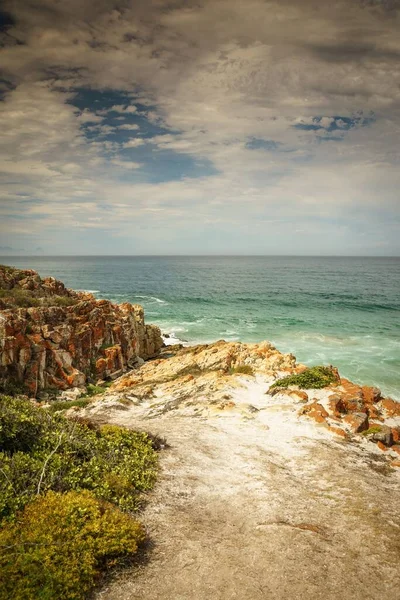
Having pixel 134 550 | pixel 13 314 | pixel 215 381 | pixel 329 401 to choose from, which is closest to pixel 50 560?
pixel 134 550

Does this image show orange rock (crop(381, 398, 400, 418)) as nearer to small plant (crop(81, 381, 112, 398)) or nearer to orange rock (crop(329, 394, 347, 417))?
orange rock (crop(329, 394, 347, 417))

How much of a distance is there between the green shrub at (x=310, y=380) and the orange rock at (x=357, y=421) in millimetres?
3335

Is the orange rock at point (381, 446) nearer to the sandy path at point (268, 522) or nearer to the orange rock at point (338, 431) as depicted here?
the sandy path at point (268, 522)

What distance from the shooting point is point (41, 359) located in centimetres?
2608

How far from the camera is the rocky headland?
238 inches

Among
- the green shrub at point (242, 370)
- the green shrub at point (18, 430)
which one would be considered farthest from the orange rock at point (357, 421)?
the green shrub at point (18, 430)

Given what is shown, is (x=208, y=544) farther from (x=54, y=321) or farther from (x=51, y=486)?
(x=54, y=321)

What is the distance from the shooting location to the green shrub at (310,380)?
58.3 ft

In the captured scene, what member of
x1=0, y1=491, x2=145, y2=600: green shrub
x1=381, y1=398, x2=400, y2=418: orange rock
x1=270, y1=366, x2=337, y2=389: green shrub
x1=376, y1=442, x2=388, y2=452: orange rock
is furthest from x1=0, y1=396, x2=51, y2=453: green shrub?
x1=381, y1=398, x2=400, y2=418: orange rock

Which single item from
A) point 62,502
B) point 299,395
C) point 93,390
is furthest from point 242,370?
point 62,502

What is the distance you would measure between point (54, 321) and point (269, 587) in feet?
91.1

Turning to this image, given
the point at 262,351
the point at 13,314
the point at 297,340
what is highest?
the point at 13,314

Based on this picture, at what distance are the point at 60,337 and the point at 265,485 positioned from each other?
23.3 m

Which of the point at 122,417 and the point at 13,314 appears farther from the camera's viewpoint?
the point at 13,314
